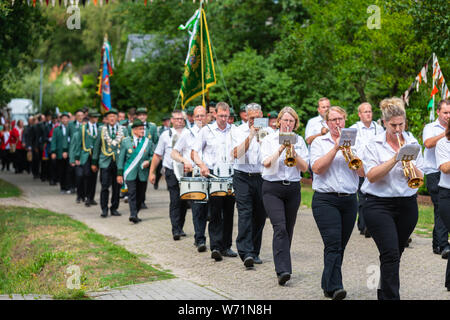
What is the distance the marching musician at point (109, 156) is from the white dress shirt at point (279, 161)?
7.27m

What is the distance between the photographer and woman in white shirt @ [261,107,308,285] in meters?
7.88

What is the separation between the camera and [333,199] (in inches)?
282

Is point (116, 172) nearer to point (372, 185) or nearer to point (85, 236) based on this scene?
point (85, 236)

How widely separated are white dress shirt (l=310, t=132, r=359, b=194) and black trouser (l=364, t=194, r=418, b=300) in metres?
0.63

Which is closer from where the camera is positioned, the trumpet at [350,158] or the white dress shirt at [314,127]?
the trumpet at [350,158]

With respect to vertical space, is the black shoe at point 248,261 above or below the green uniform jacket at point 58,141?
below

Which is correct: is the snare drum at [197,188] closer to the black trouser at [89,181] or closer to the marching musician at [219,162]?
the marching musician at [219,162]

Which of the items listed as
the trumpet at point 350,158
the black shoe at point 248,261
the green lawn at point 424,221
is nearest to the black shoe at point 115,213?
the green lawn at point 424,221

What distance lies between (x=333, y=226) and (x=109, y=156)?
29.4 ft

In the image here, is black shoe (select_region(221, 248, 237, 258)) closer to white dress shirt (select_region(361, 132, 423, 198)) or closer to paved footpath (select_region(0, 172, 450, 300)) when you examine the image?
paved footpath (select_region(0, 172, 450, 300))

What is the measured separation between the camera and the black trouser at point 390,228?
6.36 meters

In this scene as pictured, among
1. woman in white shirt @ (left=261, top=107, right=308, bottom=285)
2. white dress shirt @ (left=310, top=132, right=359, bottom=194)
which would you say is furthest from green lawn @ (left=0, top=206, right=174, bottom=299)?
white dress shirt @ (left=310, top=132, right=359, bottom=194)

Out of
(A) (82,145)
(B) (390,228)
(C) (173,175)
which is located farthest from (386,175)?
(A) (82,145)

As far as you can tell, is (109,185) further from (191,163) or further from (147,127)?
(191,163)
